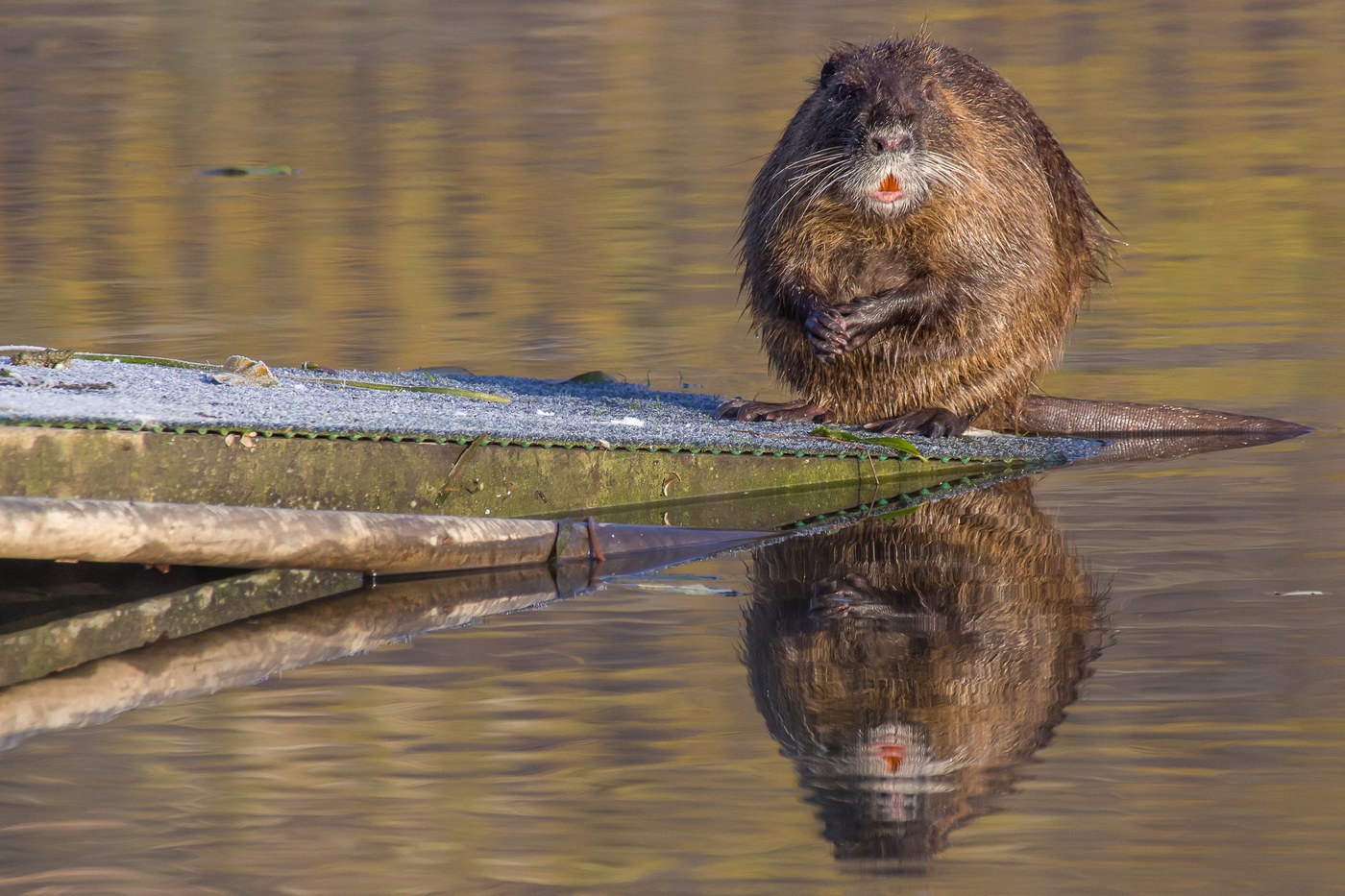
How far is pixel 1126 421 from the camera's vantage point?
555cm

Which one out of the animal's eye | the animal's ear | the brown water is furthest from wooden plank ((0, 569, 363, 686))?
the animal's ear

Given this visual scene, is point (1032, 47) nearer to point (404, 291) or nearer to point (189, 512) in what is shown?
point (404, 291)

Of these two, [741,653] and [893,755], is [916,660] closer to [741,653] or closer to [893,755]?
[741,653]

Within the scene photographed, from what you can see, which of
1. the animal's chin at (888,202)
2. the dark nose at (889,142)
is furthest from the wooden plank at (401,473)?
the dark nose at (889,142)

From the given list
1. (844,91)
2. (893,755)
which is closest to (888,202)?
(844,91)

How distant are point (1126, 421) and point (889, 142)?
3.26 ft

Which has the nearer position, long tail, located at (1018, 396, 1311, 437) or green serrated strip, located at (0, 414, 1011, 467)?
green serrated strip, located at (0, 414, 1011, 467)

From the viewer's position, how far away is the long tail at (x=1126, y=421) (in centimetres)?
548

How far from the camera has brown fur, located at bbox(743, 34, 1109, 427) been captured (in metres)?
5.34

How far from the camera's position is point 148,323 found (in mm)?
7637

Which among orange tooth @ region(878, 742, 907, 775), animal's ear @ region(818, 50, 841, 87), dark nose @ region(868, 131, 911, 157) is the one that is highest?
animal's ear @ region(818, 50, 841, 87)

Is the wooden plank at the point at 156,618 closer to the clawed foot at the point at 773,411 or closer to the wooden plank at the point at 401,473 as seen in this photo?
the wooden plank at the point at 401,473

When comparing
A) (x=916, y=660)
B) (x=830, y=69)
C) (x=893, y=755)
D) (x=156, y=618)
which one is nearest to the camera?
(x=893, y=755)

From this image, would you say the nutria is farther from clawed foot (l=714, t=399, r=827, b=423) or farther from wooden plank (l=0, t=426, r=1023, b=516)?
wooden plank (l=0, t=426, r=1023, b=516)
